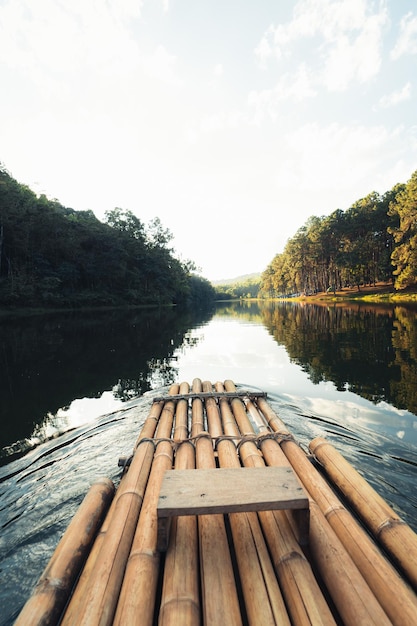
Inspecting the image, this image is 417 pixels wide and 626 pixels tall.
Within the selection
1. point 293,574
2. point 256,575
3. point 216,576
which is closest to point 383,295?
point 293,574

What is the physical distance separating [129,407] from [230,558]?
20.6 feet

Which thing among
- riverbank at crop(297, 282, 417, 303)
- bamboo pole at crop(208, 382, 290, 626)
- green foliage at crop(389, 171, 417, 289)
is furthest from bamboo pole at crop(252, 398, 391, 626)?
riverbank at crop(297, 282, 417, 303)

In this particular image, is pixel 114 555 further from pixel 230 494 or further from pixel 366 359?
pixel 366 359

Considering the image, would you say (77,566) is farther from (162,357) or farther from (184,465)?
(162,357)

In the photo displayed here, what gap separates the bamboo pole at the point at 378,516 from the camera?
254 cm

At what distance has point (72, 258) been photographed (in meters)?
56.3

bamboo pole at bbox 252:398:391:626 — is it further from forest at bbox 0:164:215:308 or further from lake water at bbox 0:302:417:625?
forest at bbox 0:164:215:308

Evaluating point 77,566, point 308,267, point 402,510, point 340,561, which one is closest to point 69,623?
point 77,566

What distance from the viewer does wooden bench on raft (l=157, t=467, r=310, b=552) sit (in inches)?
97.3

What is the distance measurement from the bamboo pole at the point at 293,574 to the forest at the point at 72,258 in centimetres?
4569

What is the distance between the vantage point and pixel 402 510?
12.8 feet

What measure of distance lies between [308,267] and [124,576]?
94503mm

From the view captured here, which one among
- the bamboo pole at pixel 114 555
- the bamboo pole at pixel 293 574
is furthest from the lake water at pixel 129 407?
the bamboo pole at pixel 293 574

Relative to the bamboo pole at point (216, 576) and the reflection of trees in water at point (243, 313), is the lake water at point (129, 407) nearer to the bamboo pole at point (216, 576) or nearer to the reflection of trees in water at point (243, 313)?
the bamboo pole at point (216, 576)
